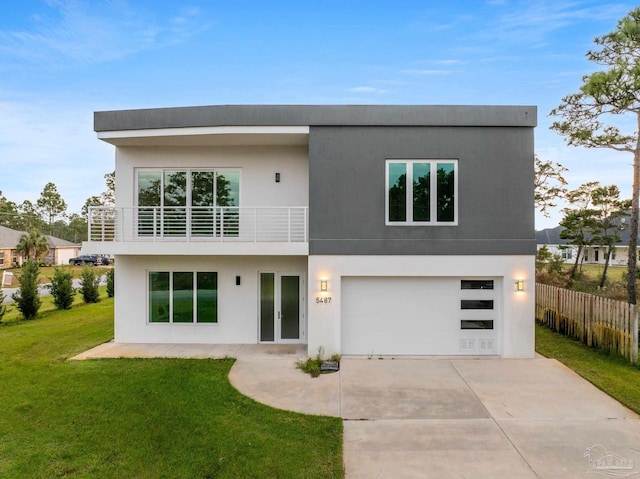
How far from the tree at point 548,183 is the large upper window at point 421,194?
1412 cm

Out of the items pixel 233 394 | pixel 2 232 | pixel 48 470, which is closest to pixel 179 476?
pixel 48 470

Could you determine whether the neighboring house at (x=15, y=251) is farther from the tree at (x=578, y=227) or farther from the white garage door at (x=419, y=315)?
the tree at (x=578, y=227)

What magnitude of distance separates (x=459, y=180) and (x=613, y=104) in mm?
6863

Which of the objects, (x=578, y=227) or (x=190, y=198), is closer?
(x=190, y=198)

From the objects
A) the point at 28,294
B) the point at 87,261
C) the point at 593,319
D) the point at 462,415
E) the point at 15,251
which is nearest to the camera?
the point at 462,415

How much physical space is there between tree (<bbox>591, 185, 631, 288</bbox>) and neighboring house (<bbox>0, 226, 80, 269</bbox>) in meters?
56.4

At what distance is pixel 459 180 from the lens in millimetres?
8734

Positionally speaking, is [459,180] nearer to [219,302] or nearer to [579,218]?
[219,302]

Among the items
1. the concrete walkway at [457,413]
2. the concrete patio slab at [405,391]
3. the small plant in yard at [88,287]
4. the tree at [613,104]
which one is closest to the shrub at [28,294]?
the small plant in yard at [88,287]

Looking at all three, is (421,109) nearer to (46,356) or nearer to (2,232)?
(46,356)

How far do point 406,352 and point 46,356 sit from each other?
388 inches

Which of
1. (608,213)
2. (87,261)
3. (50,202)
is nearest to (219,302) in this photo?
(608,213)

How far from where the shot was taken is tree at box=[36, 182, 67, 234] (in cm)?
6312

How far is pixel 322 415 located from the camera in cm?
572
